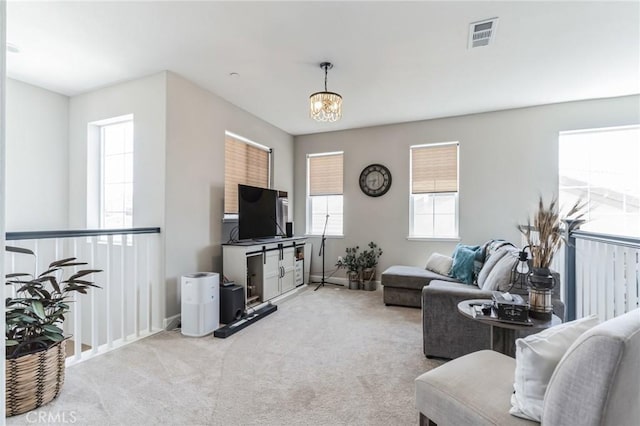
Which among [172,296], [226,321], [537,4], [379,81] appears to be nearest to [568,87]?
[537,4]

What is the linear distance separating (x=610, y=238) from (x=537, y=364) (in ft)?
5.92

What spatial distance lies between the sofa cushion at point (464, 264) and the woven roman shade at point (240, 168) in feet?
10.1

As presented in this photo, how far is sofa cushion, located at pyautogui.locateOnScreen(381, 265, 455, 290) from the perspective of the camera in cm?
398

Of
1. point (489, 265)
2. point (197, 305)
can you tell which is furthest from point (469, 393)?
point (197, 305)

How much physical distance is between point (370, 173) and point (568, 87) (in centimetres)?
280

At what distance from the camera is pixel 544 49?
2.82m

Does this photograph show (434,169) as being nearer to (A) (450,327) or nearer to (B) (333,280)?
(B) (333,280)

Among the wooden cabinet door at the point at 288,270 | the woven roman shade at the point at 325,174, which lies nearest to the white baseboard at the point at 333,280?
the wooden cabinet door at the point at 288,270

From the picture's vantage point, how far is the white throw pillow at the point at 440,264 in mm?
4176

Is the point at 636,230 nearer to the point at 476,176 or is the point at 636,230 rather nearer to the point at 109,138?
the point at 476,176

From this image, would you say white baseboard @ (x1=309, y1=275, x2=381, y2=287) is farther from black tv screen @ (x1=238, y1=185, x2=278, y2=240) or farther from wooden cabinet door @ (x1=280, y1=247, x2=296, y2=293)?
black tv screen @ (x1=238, y1=185, x2=278, y2=240)

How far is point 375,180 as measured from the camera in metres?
5.29

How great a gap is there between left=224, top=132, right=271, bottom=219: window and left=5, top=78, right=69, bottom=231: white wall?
205cm

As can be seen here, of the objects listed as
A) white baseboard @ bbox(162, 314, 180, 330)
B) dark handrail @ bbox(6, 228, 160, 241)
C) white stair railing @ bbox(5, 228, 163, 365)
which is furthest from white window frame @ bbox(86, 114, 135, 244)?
white baseboard @ bbox(162, 314, 180, 330)
